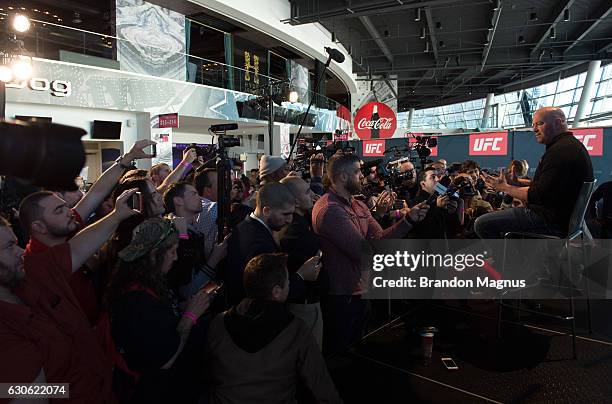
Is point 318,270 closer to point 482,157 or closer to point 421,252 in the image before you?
point 421,252

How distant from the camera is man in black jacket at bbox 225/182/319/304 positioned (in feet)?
6.98

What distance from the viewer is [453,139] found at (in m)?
9.44

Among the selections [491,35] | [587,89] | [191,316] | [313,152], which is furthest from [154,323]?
[587,89]

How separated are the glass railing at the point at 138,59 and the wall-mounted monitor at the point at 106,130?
1.29 meters

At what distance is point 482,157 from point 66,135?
9016 mm

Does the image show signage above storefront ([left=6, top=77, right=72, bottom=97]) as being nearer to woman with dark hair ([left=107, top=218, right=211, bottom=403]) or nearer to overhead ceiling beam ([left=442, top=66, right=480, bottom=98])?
woman with dark hair ([left=107, top=218, right=211, bottom=403])

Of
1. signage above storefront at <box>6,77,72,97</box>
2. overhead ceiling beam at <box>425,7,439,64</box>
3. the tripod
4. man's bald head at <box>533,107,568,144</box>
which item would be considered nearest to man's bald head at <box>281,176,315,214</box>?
the tripod

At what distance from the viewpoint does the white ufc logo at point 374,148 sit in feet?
35.0

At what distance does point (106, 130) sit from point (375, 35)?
9.41 meters

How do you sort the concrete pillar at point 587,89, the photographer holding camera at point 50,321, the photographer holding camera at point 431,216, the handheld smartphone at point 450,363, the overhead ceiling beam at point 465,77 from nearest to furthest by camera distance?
1. the photographer holding camera at point 50,321
2. the handheld smartphone at point 450,363
3. the photographer holding camera at point 431,216
4. the concrete pillar at point 587,89
5. the overhead ceiling beam at point 465,77

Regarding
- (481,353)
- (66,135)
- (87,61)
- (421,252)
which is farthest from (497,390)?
(87,61)

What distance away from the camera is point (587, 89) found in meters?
16.5

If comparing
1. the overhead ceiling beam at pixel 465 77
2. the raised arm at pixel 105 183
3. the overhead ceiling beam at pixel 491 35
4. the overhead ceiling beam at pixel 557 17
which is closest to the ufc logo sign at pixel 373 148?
the overhead ceiling beam at pixel 491 35

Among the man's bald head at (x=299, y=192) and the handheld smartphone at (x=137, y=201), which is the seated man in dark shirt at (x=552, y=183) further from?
the handheld smartphone at (x=137, y=201)
